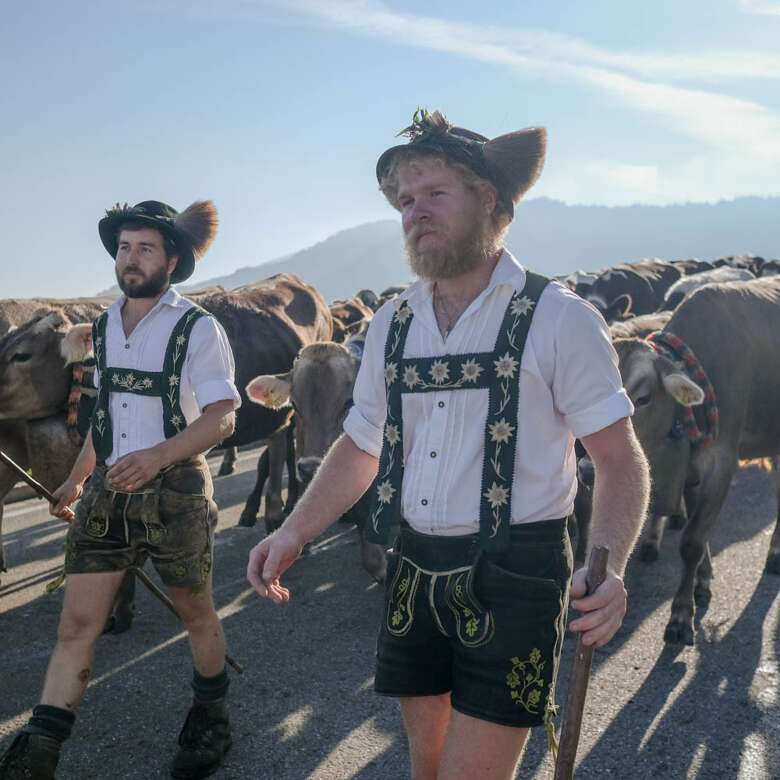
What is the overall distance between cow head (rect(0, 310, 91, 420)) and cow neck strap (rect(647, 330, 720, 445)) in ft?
12.9

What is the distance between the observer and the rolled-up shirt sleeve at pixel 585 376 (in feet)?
6.54

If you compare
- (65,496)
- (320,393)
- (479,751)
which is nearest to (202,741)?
(65,496)

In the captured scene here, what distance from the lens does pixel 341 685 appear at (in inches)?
177

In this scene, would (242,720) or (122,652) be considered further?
(122,652)

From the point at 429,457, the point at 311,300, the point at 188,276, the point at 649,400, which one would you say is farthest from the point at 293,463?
the point at 429,457

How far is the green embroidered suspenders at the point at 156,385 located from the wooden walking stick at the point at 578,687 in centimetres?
206

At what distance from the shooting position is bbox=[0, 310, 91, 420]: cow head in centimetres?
547

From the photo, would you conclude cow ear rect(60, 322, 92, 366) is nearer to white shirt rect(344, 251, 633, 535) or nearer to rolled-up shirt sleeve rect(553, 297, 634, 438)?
white shirt rect(344, 251, 633, 535)

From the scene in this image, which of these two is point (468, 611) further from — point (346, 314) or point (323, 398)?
point (346, 314)

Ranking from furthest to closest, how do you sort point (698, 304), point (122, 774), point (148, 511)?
point (698, 304) < point (122, 774) < point (148, 511)

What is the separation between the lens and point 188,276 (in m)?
3.69

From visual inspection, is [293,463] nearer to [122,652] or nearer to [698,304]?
[122,652]

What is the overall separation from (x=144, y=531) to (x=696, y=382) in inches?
136

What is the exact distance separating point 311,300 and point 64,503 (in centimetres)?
479
